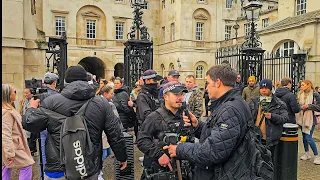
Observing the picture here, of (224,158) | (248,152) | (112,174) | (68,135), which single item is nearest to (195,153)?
(224,158)

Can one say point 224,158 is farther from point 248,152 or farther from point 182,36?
point 182,36

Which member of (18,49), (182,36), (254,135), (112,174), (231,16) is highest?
(231,16)

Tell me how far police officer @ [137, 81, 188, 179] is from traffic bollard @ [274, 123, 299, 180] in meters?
2.60

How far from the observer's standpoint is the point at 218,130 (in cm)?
279

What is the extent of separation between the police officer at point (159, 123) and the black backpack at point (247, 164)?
974mm

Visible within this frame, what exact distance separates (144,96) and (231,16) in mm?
34772

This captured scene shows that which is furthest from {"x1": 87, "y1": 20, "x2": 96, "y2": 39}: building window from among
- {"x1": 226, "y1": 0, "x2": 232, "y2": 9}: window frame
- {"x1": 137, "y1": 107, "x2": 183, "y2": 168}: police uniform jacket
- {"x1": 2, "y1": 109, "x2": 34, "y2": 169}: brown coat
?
{"x1": 137, "y1": 107, "x2": 183, "y2": 168}: police uniform jacket

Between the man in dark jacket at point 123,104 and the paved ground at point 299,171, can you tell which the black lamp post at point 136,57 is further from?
the paved ground at point 299,171

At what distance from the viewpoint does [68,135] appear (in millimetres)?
3064

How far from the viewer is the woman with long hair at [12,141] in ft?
13.6

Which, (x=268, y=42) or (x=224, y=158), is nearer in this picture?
(x=224, y=158)

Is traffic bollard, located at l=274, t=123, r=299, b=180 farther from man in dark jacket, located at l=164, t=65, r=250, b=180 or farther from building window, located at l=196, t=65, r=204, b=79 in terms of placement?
building window, located at l=196, t=65, r=204, b=79

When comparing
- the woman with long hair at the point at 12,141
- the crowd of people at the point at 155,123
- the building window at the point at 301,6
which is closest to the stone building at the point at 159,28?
the building window at the point at 301,6

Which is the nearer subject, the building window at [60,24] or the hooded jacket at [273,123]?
the hooded jacket at [273,123]
